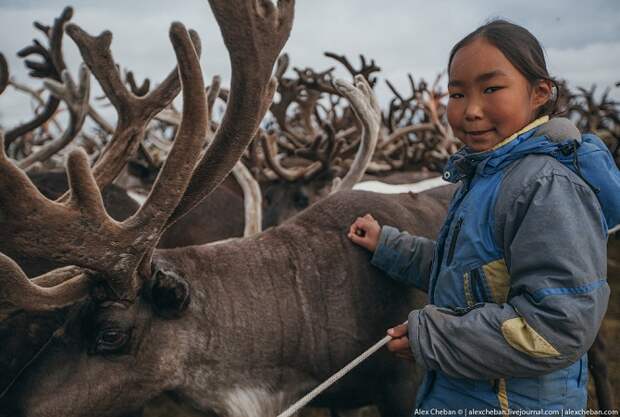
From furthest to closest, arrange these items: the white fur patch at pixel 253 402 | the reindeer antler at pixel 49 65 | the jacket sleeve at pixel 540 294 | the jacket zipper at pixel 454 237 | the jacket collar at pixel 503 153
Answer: the reindeer antler at pixel 49 65
the white fur patch at pixel 253 402
the jacket zipper at pixel 454 237
the jacket collar at pixel 503 153
the jacket sleeve at pixel 540 294

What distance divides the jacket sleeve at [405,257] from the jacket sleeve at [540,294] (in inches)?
22.7

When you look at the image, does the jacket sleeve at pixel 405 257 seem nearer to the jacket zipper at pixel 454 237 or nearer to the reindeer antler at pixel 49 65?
the jacket zipper at pixel 454 237

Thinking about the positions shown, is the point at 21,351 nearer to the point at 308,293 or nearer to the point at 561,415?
the point at 308,293

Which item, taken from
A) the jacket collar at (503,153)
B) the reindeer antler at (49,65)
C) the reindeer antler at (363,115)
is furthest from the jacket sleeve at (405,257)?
the reindeer antler at (49,65)

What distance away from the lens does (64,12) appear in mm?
3393

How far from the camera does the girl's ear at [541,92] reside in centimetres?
143

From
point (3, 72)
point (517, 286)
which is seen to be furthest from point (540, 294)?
point (3, 72)

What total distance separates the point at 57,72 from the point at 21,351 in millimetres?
2239

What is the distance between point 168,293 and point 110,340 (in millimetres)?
228

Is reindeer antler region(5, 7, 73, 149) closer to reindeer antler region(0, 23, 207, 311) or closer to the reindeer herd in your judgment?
the reindeer herd

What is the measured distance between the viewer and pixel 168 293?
1694 millimetres

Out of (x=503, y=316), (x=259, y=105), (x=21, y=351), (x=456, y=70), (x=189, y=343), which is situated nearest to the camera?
(x=503, y=316)

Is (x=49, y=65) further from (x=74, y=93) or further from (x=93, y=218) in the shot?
(x=93, y=218)

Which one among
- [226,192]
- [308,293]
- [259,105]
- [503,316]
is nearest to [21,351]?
[308,293]
